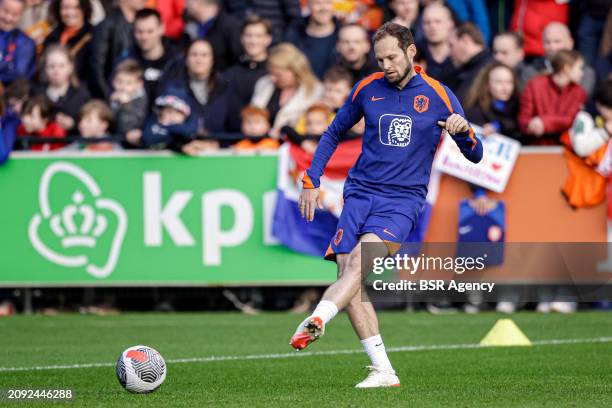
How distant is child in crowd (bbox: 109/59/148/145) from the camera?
51.7ft

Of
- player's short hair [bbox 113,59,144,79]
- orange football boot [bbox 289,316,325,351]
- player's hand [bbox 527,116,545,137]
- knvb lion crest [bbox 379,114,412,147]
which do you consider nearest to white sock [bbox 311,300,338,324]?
orange football boot [bbox 289,316,325,351]

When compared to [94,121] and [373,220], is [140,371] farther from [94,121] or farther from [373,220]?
[94,121]

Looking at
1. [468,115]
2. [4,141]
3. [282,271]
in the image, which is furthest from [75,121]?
[468,115]

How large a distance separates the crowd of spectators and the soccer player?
5.78 m

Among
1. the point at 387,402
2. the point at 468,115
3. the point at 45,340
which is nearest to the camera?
the point at 387,402

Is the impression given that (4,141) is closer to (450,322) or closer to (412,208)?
(450,322)

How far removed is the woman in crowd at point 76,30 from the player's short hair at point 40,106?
1.55 meters

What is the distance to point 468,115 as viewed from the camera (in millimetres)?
14953

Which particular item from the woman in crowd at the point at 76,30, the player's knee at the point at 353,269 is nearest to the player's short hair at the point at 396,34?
the player's knee at the point at 353,269

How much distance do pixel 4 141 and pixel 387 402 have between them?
8606 mm

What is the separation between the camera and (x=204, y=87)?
1617 cm

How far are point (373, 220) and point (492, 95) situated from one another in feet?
21.5

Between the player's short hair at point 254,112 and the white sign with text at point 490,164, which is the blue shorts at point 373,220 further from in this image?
the player's short hair at point 254,112

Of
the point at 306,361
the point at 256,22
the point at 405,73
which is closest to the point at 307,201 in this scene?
the point at 405,73
